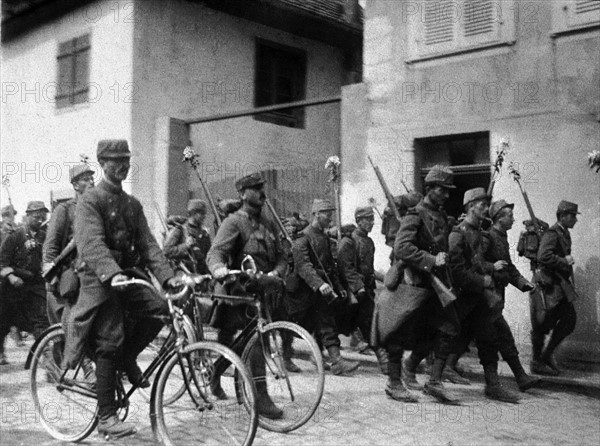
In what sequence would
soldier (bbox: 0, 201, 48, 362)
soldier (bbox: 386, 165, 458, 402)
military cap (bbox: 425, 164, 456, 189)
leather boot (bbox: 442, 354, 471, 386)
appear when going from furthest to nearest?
soldier (bbox: 0, 201, 48, 362), leather boot (bbox: 442, 354, 471, 386), military cap (bbox: 425, 164, 456, 189), soldier (bbox: 386, 165, 458, 402)

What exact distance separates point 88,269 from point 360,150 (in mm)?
6912

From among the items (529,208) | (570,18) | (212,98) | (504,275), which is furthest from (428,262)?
(212,98)

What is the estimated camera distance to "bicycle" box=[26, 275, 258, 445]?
4707 millimetres

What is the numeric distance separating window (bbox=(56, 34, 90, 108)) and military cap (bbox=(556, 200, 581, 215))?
9799 millimetres

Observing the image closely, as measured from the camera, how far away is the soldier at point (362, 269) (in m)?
8.73

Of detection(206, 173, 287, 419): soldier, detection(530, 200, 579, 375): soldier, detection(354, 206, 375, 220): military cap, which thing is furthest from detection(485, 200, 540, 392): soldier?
detection(206, 173, 287, 419): soldier

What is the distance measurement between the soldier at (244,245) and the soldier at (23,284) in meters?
3.75

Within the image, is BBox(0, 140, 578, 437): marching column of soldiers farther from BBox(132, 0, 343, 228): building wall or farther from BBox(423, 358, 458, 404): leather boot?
BBox(132, 0, 343, 228): building wall

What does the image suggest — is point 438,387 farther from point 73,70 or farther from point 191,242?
point 73,70

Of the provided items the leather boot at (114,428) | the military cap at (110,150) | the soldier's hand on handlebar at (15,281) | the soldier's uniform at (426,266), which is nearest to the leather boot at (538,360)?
the soldier's uniform at (426,266)

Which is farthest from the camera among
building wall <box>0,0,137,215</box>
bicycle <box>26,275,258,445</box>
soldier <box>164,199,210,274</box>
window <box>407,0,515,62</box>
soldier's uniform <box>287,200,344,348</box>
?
building wall <box>0,0,137,215</box>

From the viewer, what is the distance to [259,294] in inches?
223

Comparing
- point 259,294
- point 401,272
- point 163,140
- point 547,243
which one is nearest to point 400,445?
point 259,294

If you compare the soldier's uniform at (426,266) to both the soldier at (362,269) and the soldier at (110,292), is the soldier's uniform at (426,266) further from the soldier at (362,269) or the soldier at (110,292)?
the soldier at (110,292)
